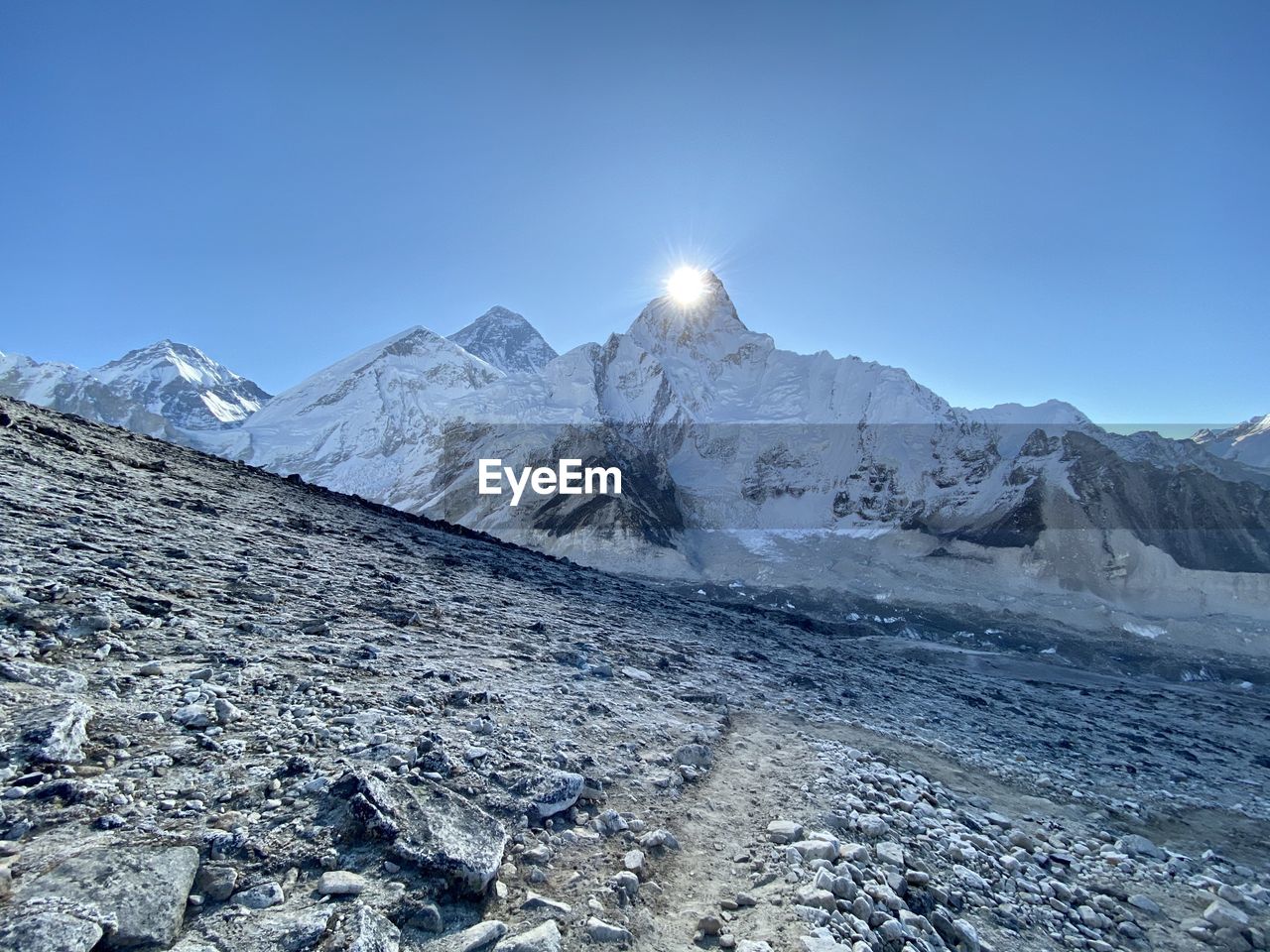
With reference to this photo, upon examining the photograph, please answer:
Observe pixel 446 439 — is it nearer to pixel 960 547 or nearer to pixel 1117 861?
pixel 960 547

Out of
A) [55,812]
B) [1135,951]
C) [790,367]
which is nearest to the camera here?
[55,812]

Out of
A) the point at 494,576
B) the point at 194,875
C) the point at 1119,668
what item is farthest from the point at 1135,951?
the point at 1119,668

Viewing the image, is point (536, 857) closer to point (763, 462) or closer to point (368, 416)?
point (763, 462)

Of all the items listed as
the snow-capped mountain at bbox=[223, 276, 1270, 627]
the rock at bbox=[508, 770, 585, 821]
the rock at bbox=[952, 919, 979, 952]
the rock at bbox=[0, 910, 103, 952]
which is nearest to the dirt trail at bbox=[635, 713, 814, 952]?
the rock at bbox=[508, 770, 585, 821]

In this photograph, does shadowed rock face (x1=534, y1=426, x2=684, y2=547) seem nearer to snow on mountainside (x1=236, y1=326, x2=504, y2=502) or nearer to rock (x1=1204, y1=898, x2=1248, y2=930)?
snow on mountainside (x1=236, y1=326, x2=504, y2=502)

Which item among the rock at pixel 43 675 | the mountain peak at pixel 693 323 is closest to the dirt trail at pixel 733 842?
the rock at pixel 43 675

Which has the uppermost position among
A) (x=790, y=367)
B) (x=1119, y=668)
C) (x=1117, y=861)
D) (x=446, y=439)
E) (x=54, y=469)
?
(x=790, y=367)

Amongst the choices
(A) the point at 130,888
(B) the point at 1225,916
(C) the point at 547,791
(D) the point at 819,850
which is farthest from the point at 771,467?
(A) the point at 130,888
